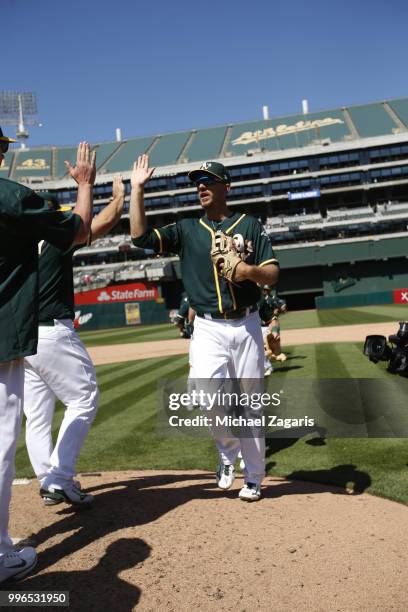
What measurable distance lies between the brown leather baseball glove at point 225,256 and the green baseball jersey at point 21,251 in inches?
45.5

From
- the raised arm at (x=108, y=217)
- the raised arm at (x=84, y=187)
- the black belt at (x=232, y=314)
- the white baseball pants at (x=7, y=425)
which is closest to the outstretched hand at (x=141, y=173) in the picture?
the raised arm at (x=108, y=217)

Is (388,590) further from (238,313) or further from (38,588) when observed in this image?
(238,313)

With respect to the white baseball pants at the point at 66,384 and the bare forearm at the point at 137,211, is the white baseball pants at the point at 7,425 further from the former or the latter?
the bare forearm at the point at 137,211

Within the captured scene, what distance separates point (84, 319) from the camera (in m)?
41.8

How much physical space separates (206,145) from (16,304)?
60492 mm

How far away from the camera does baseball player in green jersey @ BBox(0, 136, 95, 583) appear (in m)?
2.76

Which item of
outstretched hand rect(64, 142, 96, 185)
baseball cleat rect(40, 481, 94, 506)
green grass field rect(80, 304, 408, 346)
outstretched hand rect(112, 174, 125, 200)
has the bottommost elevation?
green grass field rect(80, 304, 408, 346)

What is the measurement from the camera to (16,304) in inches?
112

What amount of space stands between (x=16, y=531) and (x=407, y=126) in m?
58.0

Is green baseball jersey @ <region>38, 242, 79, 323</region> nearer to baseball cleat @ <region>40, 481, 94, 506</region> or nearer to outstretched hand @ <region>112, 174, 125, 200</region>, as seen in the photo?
outstretched hand @ <region>112, 174, 125, 200</region>

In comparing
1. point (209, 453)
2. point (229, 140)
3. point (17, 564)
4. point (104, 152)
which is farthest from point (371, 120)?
point (17, 564)

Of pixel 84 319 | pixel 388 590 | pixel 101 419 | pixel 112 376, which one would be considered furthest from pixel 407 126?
pixel 388 590

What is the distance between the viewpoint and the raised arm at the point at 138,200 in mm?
3867

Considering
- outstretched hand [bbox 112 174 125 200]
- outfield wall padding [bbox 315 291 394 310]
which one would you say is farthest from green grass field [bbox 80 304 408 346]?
outstretched hand [bbox 112 174 125 200]
